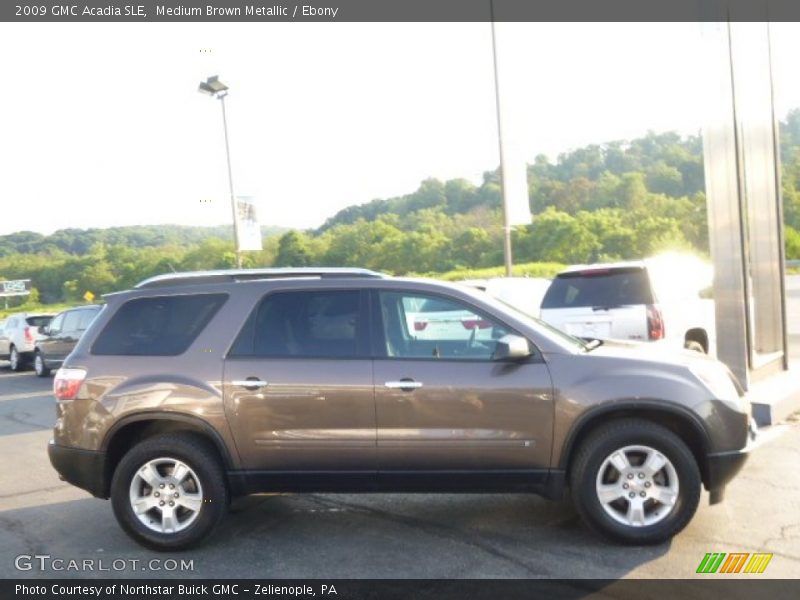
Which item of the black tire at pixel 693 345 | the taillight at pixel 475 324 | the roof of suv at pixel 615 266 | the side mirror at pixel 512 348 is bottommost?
the black tire at pixel 693 345

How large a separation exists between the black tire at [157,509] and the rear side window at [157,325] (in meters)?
0.66

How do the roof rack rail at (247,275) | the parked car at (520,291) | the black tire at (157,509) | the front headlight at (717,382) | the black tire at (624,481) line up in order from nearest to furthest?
the black tire at (624,481) → the front headlight at (717,382) → the black tire at (157,509) → the roof rack rail at (247,275) → the parked car at (520,291)

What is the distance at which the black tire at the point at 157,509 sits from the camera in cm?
505

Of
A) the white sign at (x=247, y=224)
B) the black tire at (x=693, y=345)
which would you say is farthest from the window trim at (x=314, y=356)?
the white sign at (x=247, y=224)

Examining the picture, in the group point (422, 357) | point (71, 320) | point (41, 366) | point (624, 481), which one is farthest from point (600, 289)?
point (41, 366)

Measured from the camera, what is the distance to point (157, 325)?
538 centimetres

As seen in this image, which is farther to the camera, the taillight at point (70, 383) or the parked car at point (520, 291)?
Answer: the parked car at point (520, 291)

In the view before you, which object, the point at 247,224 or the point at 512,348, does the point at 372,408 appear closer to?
the point at 512,348

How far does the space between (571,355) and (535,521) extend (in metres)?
1.29

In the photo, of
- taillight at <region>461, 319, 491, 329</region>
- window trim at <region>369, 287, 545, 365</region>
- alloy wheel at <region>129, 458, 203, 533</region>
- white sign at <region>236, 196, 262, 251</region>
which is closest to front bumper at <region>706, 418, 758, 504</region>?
window trim at <region>369, 287, 545, 365</region>

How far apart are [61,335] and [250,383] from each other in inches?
582

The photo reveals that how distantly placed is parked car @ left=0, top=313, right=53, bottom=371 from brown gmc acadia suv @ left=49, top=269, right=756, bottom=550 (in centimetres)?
1744

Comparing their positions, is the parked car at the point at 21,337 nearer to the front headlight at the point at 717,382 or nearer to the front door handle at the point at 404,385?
the front door handle at the point at 404,385

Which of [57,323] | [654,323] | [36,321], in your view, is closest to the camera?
[654,323]
